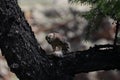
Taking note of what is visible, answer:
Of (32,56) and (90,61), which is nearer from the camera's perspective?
(32,56)

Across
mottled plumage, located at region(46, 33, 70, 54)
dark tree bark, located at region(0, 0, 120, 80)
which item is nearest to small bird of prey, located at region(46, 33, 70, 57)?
mottled plumage, located at region(46, 33, 70, 54)

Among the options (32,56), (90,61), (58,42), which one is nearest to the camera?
(32,56)

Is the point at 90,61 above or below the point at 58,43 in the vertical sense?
below

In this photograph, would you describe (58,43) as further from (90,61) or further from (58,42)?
(90,61)

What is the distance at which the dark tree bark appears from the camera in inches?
110

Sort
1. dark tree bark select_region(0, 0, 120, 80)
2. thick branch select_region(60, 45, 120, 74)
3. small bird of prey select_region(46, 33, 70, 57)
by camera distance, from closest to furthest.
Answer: dark tree bark select_region(0, 0, 120, 80) < thick branch select_region(60, 45, 120, 74) < small bird of prey select_region(46, 33, 70, 57)

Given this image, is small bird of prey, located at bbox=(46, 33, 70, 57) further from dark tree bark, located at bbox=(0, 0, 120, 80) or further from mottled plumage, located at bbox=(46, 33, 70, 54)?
dark tree bark, located at bbox=(0, 0, 120, 80)

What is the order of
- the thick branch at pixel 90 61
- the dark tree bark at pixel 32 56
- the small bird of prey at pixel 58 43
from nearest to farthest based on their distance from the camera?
1. the dark tree bark at pixel 32 56
2. the thick branch at pixel 90 61
3. the small bird of prey at pixel 58 43

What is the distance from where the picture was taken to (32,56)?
2832mm

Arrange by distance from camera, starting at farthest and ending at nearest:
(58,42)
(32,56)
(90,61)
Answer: (58,42), (90,61), (32,56)

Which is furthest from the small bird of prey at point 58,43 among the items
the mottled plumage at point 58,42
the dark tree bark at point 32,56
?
the dark tree bark at point 32,56

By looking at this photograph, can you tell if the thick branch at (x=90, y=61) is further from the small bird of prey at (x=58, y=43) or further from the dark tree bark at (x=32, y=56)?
the small bird of prey at (x=58, y=43)

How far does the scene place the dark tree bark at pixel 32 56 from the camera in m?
2.78

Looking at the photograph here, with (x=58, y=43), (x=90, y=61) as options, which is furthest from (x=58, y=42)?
(x=90, y=61)
